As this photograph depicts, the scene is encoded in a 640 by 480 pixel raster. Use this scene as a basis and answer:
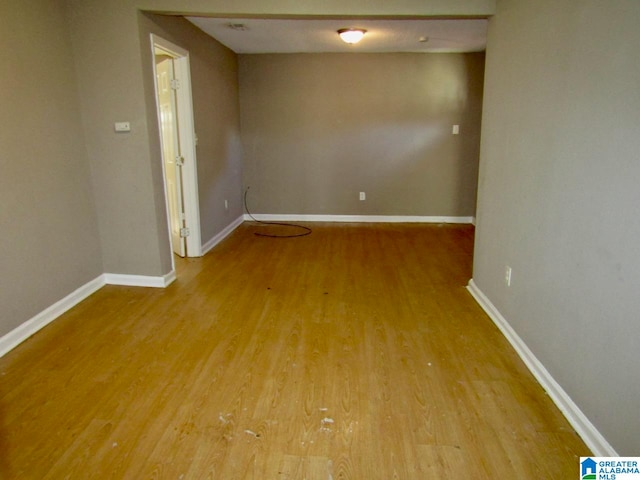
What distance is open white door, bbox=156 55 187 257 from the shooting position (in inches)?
163

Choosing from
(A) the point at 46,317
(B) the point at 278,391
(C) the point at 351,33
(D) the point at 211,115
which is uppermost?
(C) the point at 351,33

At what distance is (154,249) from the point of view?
11.9ft

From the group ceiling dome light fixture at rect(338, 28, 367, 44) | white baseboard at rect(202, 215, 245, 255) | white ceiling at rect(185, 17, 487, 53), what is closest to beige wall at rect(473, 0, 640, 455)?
white ceiling at rect(185, 17, 487, 53)

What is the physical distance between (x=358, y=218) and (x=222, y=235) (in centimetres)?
200

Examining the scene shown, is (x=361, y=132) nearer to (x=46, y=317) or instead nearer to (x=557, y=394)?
(x=46, y=317)

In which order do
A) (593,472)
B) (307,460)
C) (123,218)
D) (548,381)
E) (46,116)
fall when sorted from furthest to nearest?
(123,218) < (46,116) < (548,381) < (307,460) < (593,472)

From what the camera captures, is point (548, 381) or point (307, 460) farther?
point (548, 381)

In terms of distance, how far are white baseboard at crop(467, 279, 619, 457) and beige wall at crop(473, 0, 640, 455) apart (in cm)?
4

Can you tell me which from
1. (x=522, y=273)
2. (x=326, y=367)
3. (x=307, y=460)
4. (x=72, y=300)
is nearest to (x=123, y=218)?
(x=72, y=300)

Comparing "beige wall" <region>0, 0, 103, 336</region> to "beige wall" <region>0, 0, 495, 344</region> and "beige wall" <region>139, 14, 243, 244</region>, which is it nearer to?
"beige wall" <region>0, 0, 495, 344</region>

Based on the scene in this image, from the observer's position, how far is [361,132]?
19.6ft

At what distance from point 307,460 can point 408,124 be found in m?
4.99

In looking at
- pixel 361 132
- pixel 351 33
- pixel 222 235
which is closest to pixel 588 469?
pixel 351 33

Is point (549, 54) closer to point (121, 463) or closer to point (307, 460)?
point (307, 460)
